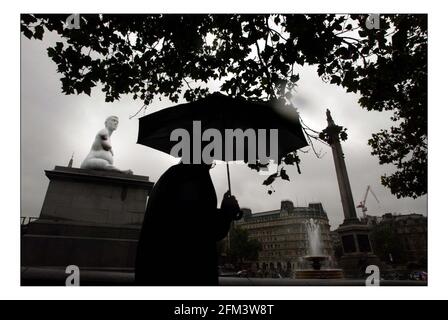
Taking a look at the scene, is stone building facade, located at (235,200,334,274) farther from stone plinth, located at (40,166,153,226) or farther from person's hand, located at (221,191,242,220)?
person's hand, located at (221,191,242,220)

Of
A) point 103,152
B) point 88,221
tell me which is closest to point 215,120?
point 88,221

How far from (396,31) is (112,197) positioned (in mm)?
9171

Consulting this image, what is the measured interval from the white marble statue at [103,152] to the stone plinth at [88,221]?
1.49 feet

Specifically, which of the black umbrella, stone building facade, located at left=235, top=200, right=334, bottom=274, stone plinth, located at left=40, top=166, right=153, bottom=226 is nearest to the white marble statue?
stone plinth, located at left=40, top=166, right=153, bottom=226

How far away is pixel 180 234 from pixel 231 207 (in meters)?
0.49

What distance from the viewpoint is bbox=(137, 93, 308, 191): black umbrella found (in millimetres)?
2721

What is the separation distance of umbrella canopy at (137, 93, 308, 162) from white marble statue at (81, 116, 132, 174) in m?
7.95

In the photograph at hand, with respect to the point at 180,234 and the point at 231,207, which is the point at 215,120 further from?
the point at 180,234

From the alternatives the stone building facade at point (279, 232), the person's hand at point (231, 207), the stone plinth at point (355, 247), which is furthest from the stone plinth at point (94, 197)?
the stone building facade at point (279, 232)

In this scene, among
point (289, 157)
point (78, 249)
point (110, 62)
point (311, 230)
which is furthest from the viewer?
point (311, 230)
